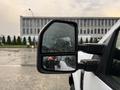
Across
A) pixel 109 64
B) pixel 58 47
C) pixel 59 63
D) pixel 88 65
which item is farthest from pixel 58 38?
pixel 109 64

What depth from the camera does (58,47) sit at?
3086 mm

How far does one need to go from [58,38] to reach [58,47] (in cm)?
9

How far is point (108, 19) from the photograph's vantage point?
156 inches

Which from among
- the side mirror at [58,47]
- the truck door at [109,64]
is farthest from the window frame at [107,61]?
the side mirror at [58,47]

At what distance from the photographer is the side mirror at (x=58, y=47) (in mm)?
3014

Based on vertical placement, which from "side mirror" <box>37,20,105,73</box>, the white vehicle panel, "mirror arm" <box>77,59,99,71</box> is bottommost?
the white vehicle panel

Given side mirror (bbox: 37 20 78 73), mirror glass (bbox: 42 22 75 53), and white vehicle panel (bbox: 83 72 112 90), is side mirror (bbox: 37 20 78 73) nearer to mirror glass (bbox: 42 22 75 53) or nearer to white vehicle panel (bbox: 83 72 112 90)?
mirror glass (bbox: 42 22 75 53)

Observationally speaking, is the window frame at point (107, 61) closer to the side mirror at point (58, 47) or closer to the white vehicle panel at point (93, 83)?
the white vehicle panel at point (93, 83)

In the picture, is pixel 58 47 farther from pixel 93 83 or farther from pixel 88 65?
pixel 93 83

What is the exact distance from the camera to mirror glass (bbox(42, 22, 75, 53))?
3.06 metres

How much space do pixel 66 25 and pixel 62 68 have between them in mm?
323

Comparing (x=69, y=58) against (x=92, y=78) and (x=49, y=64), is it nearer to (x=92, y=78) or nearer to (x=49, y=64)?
(x=49, y=64)

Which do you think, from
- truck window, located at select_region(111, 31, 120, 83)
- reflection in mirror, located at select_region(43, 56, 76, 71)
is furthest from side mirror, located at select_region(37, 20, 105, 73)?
truck window, located at select_region(111, 31, 120, 83)

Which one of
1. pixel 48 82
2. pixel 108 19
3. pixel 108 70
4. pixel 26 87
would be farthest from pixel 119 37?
pixel 48 82
